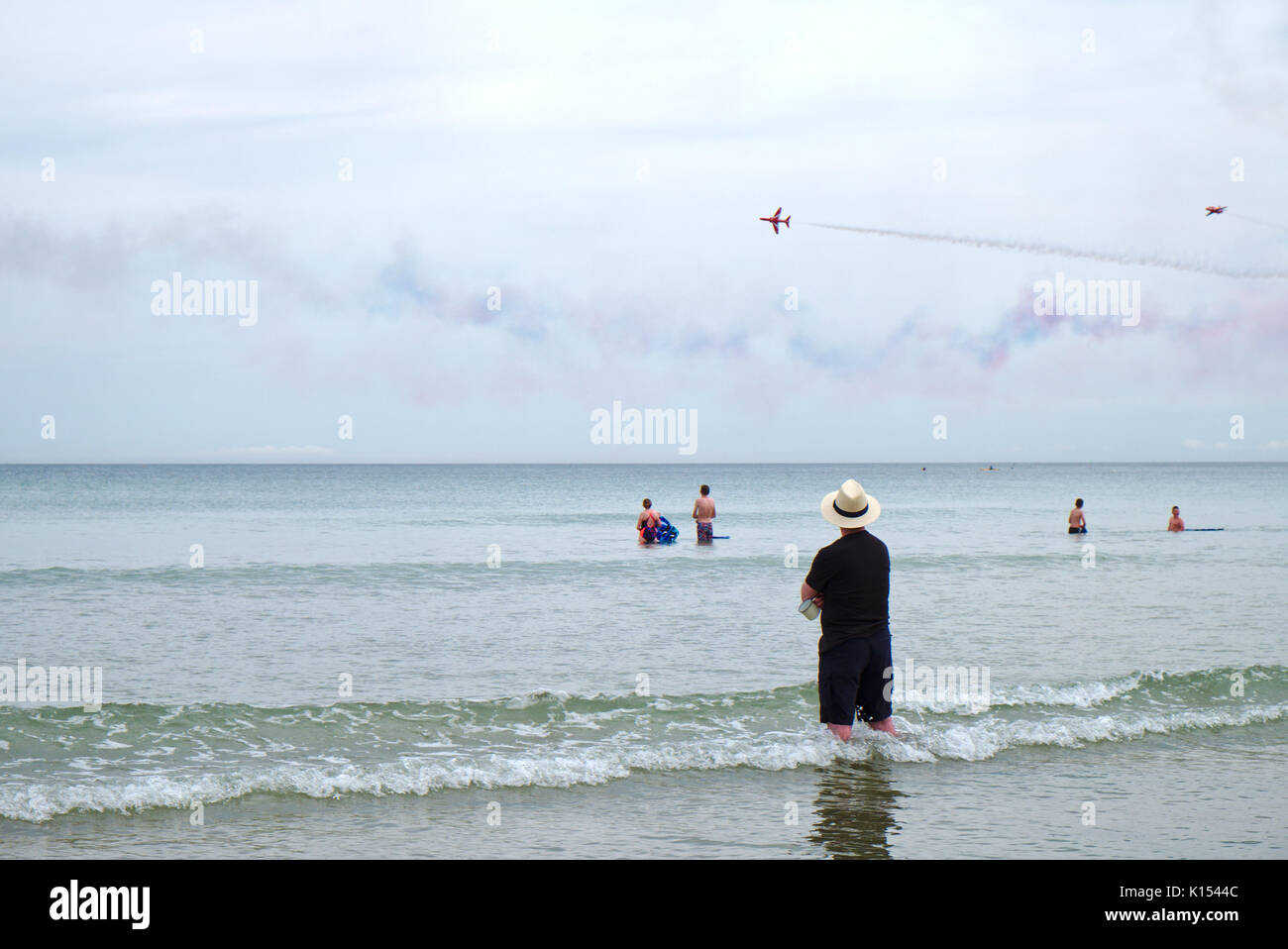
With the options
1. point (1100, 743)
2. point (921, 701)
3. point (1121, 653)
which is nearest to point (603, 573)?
point (1121, 653)

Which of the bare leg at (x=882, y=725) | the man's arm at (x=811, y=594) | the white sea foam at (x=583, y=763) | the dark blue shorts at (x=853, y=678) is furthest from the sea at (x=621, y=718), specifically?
the man's arm at (x=811, y=594)

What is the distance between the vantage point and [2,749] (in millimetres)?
9758

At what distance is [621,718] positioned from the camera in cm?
1113

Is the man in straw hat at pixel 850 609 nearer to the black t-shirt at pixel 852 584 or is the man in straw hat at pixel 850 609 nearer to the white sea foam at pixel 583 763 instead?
the black t-shirt at pixel 852 584

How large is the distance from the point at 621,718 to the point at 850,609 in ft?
11.6

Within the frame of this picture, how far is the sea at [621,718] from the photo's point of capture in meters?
7.52

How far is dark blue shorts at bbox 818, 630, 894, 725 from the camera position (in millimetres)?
8445

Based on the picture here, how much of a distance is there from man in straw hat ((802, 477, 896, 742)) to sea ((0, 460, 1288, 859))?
711mm

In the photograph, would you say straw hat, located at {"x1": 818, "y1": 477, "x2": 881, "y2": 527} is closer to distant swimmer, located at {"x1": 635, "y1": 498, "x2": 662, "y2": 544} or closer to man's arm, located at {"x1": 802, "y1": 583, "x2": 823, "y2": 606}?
man's arm, located at {"x1": 802, "y1": 583, "x2": 823, "y2": 606}

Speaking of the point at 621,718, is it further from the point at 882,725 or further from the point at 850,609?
the point at 850,609

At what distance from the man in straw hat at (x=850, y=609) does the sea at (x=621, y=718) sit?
0.71 metres
